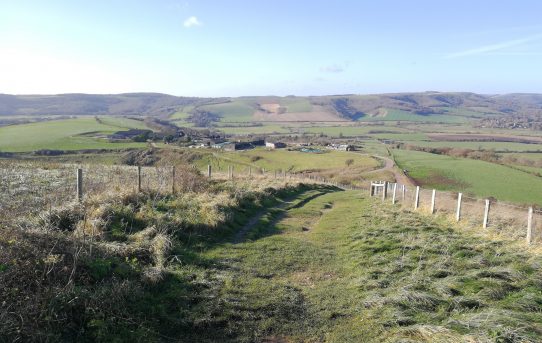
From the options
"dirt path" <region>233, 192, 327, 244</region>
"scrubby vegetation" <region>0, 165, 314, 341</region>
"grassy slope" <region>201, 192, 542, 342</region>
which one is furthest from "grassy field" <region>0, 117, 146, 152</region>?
"grassy slope" <region>201, 192, 542, 342</region>

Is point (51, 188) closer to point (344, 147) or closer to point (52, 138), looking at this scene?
point (52, 138)

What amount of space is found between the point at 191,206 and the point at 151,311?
26.2 ft

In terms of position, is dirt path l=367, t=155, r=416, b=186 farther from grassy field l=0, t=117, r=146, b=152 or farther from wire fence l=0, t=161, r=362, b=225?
grassy field l=0, t=117, r=146, b=152

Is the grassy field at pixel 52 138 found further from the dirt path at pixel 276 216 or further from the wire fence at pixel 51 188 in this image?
the dirt path at pixel 276 216

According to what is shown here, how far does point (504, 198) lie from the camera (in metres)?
46.8

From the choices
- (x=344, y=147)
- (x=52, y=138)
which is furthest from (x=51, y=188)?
(x=344, y=147)

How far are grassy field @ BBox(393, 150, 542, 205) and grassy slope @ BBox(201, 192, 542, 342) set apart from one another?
41465mm

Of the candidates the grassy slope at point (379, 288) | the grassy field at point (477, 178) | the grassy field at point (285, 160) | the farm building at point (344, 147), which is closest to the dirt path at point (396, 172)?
the grassy field at point (477, 178)

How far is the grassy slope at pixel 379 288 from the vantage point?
6.35 metres

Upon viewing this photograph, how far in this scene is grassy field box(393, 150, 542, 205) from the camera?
49375 mm

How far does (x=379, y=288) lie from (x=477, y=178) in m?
59.2

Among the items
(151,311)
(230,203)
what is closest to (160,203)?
(230,203)

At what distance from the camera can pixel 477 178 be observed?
2360 inches

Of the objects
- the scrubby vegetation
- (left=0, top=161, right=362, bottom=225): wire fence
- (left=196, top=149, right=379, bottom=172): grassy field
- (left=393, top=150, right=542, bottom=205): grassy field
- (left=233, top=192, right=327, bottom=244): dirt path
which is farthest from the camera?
(left=196, top=149, right=379, bottom=172): grassy field
